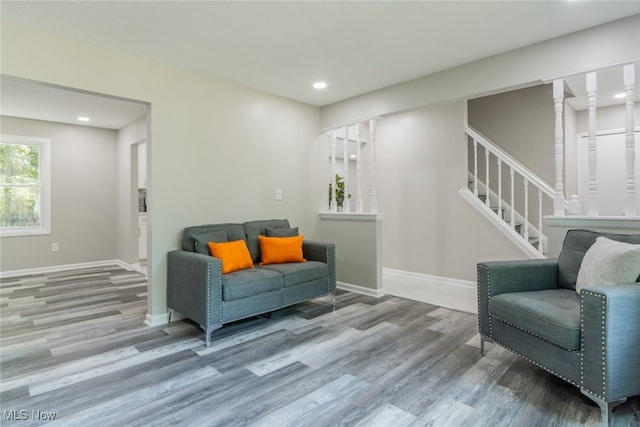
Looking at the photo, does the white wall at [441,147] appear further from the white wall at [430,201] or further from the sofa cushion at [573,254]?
the sofa cushion at [573,254]

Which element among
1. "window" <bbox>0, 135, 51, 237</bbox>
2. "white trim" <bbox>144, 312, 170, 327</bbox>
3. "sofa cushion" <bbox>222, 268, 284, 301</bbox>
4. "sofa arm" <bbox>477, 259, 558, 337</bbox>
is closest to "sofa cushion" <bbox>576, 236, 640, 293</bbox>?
"sofa arm" <bbox>477, 259, 558, 337</bbox>

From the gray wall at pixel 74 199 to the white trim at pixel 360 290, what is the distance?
14.5ft

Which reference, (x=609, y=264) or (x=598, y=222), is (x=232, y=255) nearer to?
(x=609, y=264)

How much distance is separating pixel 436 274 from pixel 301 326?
243cm

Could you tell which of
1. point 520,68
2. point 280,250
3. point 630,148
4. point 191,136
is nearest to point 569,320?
point 630,148

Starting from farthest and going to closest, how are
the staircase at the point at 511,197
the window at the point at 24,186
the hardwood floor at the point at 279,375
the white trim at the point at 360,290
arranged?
A: 1. the window at the point at 24,186
2. the white trim at the point at 360,290
3. the staircase at the point at 511,197
4. the hardwood floor at the point at 279,375

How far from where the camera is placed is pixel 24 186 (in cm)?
536

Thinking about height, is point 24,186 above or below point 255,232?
above

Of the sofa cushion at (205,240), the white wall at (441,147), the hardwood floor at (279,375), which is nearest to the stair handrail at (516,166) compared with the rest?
the white wall at (441,147)

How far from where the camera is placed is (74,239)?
5.75 meters

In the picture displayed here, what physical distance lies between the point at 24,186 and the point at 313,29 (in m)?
5.46

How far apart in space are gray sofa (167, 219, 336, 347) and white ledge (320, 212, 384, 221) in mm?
759

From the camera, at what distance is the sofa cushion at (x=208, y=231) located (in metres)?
3.25

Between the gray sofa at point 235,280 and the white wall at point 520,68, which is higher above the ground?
A: the white wall at point 520,68
